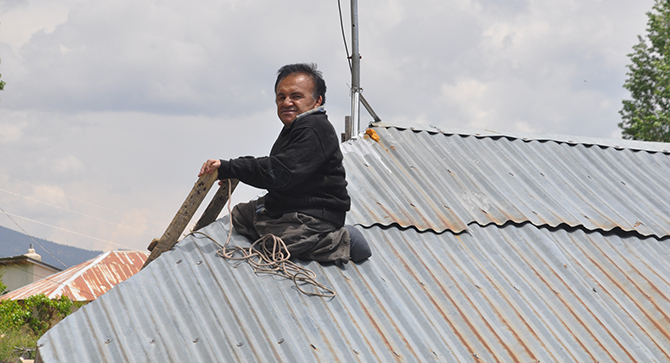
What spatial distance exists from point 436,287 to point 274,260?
3.94 feet

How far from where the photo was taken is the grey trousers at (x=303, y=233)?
3.94 meters

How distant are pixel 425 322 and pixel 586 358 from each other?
1055mm

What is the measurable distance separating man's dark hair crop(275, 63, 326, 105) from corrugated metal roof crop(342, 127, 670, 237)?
47.1 inches

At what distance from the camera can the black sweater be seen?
12.4 ft

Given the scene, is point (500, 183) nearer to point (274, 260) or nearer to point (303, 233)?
point (303, 233)

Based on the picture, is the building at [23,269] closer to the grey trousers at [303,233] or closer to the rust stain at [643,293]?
the grey trousers at [303,233]

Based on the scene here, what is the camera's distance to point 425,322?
3.87 m

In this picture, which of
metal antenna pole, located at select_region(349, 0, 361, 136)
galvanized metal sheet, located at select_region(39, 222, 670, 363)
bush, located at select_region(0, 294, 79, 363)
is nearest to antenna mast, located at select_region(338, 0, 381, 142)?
metal antenna pole, located at select_region(349, 0, 361, 136)

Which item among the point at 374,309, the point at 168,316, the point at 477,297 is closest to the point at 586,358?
the point at 477,297

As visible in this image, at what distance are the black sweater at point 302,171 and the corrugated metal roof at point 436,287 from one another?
0.42 metres

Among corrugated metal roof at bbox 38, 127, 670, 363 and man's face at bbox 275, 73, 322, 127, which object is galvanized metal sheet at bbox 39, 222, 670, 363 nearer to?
corrugated metal roof at bbox 38, 127, 670, 363

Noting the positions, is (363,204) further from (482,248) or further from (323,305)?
(323,305)

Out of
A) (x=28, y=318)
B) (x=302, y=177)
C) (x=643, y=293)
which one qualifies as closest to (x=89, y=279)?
(x=28, y=318)

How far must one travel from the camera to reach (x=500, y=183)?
19.5ft
